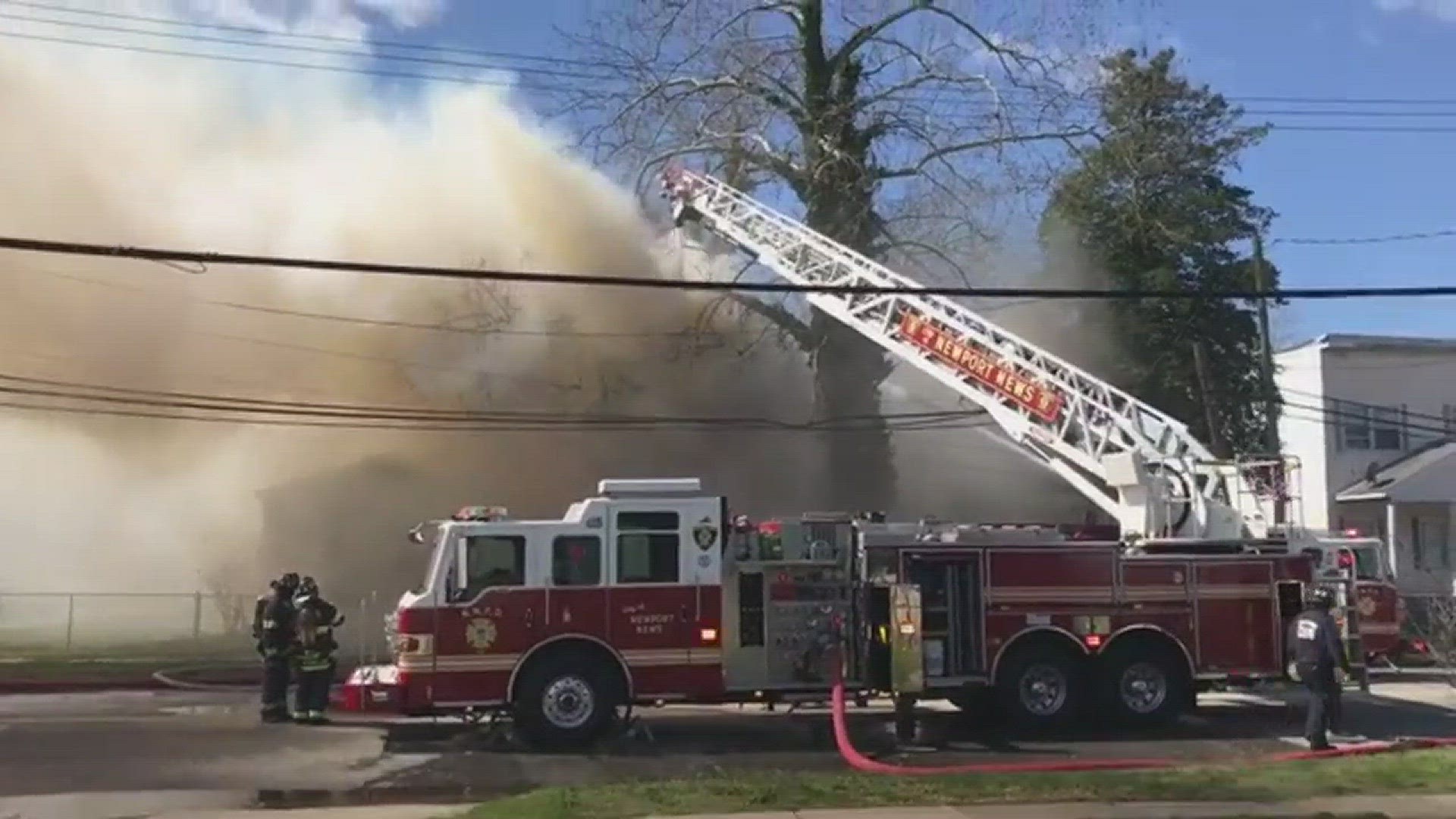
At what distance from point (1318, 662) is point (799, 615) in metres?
4.60

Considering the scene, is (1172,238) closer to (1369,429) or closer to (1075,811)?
(1369,429)

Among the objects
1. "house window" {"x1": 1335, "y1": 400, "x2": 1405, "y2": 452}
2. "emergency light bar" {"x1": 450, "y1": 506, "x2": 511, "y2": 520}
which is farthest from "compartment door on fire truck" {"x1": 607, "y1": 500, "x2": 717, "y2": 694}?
"house window" {"x1": 1335, "y1": 400, "x2": 1405, "y2": 452}

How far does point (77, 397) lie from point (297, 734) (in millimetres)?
13417

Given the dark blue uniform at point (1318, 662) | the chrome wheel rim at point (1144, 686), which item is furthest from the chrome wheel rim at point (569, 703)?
the dark blue uniform at point (1318, 662)

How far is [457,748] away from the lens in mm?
13781

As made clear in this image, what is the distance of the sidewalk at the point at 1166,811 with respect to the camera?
30.7 feet

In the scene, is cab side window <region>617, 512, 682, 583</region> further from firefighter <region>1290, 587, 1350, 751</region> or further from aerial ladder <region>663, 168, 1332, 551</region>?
firefighter <region>1290, 587, 1350, 751</region>

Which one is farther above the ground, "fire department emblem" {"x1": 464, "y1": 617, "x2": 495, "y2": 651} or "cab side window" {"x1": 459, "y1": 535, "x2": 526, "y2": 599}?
"cab side window" {"x1": 459, "y1": 535, "x2": 526, "y2": 599}

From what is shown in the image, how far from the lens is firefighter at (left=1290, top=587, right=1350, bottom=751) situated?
12805 millimetres

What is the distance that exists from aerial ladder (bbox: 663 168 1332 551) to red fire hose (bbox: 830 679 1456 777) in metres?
2.69

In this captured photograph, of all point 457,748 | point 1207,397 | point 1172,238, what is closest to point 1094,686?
point 457,748

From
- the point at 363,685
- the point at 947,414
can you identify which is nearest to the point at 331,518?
the point at 947,414

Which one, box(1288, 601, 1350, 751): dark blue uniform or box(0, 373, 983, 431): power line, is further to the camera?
box(0, 373, 983, 431): power line

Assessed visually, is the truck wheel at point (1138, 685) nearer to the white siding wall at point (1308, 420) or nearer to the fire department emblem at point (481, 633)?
the fire department emblem at point (481, 633)
